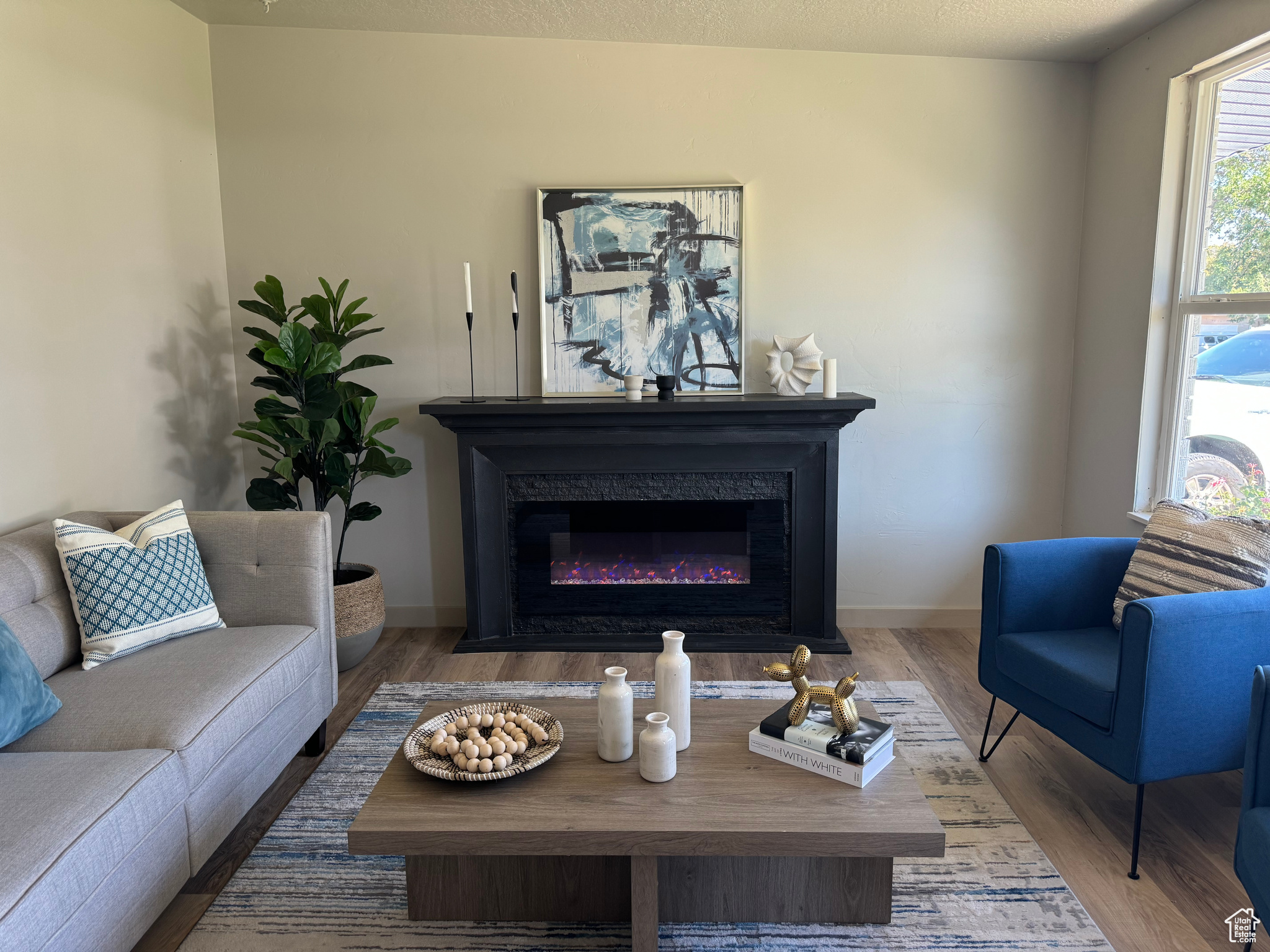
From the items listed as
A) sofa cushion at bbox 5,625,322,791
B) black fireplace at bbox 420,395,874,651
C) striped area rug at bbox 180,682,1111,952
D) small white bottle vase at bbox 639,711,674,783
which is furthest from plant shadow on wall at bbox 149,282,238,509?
small white bottle vase at bbox 639,711,674,783

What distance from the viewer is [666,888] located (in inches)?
71.6

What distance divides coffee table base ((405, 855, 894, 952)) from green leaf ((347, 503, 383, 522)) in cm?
186

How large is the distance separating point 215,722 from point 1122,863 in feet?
7.47

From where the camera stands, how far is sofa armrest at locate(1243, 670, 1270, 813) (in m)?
1.53

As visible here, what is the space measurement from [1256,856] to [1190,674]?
0.57 metres

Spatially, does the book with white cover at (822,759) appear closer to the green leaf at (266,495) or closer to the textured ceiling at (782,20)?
the green leaf at (266,495)

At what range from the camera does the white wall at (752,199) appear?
11.4 ft

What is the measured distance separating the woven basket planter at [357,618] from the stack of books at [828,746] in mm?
1978

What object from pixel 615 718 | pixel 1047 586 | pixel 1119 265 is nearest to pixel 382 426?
pixel 615 718

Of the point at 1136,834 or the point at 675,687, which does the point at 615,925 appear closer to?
the point at 675,687

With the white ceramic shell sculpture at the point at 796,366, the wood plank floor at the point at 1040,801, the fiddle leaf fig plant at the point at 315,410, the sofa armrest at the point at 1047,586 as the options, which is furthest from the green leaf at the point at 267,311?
the sofa armrest at the point at 1047,586

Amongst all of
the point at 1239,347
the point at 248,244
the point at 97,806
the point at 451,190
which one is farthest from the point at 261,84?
the point at 1239,347

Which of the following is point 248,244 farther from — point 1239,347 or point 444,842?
point 1239,347

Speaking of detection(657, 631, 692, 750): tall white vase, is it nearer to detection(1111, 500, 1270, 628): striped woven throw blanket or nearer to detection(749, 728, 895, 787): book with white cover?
detection(749, 728, 895, 787): book with white cover
